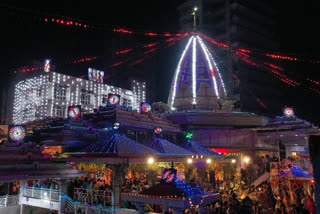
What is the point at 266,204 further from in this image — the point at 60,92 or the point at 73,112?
the point at 60,92

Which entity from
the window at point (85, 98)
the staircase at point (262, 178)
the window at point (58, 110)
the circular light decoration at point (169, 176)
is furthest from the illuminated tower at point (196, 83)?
the circular light decoration at point (169, 176)

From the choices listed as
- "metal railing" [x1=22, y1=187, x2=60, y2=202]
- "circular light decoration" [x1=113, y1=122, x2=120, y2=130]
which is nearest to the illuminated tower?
"circular light decoration" [x1=113, y1=122, x2=120, y2=130]

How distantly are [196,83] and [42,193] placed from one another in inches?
846

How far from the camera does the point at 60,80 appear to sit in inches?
1784

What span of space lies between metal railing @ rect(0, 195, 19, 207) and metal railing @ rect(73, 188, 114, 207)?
14.8ft

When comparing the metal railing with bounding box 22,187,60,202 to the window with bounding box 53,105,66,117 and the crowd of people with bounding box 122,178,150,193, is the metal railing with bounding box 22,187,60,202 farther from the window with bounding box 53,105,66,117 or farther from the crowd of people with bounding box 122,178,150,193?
the window with bounding box 53,105,66,117

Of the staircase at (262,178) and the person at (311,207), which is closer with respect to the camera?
the person at (311,207)

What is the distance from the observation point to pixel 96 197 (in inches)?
667

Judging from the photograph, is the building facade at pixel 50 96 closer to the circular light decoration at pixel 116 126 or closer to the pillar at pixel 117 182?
the circular light decoration at pixel 116 126

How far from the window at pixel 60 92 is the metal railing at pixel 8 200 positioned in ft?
85.2

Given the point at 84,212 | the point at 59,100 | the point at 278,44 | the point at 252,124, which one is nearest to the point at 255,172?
the point at 252,124

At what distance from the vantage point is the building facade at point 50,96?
43.4m

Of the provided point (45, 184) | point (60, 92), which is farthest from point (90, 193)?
point (60, 92)

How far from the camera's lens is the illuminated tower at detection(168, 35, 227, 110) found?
35.5 m
